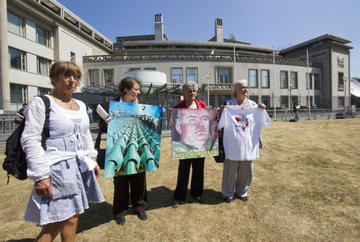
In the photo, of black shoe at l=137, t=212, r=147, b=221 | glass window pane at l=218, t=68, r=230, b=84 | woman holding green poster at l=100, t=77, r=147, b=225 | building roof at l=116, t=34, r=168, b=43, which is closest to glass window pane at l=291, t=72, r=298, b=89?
glass window pane at l=218, t=68, r=230, b=84

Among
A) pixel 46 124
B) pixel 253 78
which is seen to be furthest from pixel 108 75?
pixel 46 124

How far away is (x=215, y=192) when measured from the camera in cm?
390

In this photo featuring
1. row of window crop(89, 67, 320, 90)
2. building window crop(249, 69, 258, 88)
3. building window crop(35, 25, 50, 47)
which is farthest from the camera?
building window crop(249, 69, 258, 88)

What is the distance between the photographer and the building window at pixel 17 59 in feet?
66.2

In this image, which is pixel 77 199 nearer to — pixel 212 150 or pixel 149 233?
pixel 149 233

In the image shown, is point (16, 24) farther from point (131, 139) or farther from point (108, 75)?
point (131, 139)

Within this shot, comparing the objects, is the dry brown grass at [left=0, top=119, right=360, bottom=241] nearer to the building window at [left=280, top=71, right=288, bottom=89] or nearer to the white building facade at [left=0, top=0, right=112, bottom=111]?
the white building facade at [left=0, top=0, right=112, bottom=111]

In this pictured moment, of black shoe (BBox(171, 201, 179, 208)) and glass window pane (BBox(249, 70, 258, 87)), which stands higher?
glass window pane (BBox(249, 70, 258, 87))

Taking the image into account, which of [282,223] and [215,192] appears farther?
[215,192]

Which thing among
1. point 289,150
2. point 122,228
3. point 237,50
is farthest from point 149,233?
point 237,50

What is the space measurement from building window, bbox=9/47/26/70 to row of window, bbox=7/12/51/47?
2.07 metres

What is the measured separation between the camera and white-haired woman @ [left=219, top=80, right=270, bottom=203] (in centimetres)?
330

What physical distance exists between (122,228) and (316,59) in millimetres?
50519

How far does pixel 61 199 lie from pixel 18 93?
84.3 ft
